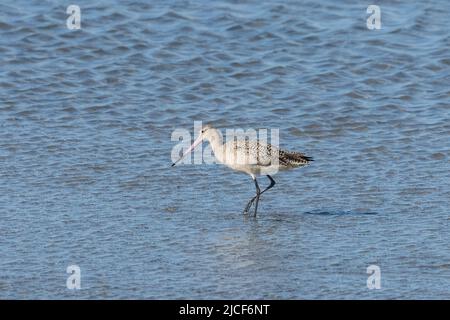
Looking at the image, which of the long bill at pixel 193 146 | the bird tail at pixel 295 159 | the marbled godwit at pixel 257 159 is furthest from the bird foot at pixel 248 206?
the long bill at pixel 193 146

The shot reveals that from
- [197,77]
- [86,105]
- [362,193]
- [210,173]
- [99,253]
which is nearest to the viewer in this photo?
[99,253]

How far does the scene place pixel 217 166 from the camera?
9.48 metres

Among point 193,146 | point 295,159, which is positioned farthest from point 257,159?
point 193,146

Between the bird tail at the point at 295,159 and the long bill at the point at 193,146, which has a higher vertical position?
the long bill at the point at 193,146

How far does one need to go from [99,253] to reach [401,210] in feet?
8.16

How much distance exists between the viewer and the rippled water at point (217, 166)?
6867mm

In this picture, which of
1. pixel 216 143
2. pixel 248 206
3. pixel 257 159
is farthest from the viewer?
pixel 216 143

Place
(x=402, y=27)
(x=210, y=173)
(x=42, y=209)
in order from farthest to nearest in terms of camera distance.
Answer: (x=402, y=27) < (x=210, y=173) < (x=42, y=209)

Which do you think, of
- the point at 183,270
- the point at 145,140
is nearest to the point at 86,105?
the point at 145,140

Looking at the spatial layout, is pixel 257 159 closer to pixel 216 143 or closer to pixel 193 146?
pixel 216 143

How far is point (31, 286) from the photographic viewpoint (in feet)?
21.2

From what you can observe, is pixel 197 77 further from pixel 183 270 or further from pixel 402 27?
pixel 183 270

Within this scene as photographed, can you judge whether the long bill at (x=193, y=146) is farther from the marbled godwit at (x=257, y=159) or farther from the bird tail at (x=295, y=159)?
the bird tail at (x=295, y=159)

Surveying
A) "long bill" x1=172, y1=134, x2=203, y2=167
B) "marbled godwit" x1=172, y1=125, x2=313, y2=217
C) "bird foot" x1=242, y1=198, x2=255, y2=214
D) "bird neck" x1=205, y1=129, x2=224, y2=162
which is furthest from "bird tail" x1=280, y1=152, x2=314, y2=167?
"long bill" x1=172, y1=134, x2=203, y2=167
